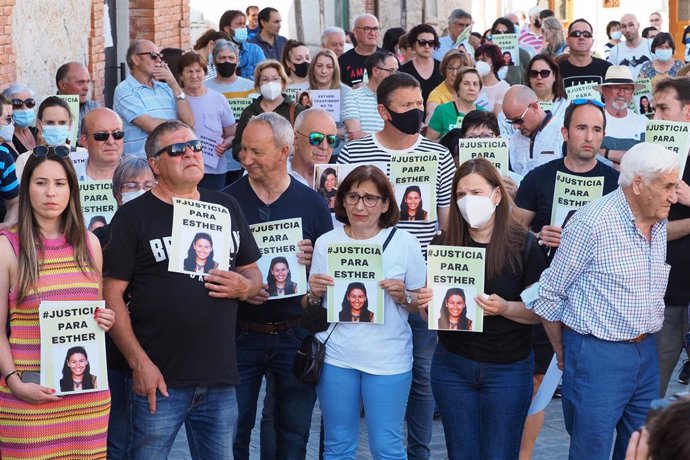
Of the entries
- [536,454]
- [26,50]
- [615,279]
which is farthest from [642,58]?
[615,279]

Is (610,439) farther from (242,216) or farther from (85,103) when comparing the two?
(85,103)

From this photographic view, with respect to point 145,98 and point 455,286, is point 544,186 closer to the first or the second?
point 455,286

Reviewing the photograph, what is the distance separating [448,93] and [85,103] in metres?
3.15

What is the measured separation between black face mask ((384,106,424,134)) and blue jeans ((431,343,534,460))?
1.64 m

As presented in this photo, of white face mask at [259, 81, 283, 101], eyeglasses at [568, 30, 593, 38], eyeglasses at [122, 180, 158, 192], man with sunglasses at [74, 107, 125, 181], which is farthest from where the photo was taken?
eyeglasses at [568, 30, 593, 38]

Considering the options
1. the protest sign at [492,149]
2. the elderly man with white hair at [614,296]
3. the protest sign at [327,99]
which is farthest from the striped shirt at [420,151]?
the protest sign at [327,99]

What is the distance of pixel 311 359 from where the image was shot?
19.8 feet

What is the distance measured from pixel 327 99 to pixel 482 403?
5.37 meters

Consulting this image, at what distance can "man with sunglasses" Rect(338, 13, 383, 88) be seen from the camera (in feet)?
44.0

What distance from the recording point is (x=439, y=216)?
281 inches

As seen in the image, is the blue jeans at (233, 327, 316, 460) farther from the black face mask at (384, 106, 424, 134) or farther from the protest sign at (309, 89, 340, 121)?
the protest sign at (309, 89, 340, 121)

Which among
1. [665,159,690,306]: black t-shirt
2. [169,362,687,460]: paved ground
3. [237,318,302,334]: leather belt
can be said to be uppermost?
[665,159,690,306]: black t-shirt

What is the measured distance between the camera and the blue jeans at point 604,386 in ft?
18.9

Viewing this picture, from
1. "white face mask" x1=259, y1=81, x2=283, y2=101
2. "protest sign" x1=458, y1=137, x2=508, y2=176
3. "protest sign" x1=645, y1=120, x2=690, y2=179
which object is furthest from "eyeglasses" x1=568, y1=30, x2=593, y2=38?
"protest sign" x1=645, y1=120, x2=690, y2=179
